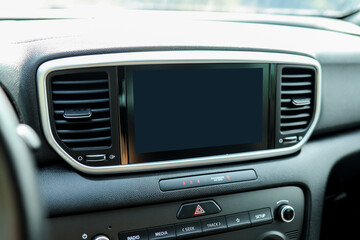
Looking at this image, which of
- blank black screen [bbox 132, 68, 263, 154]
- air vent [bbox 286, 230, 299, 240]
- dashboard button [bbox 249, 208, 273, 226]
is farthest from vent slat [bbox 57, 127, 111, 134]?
air vent [bbox 286, 230, 299, 240]

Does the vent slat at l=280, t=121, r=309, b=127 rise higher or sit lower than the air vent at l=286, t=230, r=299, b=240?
higher

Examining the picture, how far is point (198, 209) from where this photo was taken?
1.51 metres

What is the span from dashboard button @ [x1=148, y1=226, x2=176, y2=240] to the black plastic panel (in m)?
0.01

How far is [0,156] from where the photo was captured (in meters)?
0.75

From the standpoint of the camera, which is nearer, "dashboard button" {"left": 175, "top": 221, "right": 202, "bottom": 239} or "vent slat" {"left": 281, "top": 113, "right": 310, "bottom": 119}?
"dashboard button" {"left": 175, "top": 221, "right": 202, "bottom": 239}

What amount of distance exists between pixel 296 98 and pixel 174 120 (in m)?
0.53

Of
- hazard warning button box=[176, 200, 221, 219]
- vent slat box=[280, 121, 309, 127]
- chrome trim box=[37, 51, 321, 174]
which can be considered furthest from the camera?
vent slat box=[280, 121, 309, 127]

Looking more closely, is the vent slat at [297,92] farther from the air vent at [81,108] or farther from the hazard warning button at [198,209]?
the air vent at [81,108]

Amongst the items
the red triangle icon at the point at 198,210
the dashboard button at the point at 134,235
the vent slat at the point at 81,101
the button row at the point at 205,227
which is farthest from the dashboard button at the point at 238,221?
the vent slat at the point at 81,101

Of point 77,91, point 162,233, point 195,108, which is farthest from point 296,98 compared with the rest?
point 77,91

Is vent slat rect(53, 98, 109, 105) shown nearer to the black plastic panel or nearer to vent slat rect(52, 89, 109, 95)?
vent slat rect(52, 89, 109, 95)

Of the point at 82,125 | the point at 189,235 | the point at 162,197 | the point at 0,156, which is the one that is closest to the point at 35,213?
the point at 0,156

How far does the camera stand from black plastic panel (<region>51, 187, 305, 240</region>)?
54.7 inches

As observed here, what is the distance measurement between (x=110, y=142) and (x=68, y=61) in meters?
0.30
